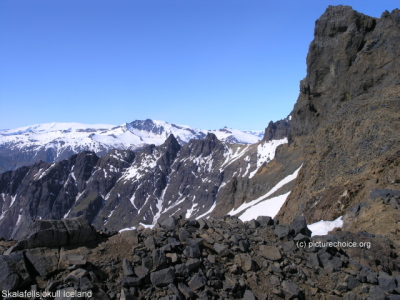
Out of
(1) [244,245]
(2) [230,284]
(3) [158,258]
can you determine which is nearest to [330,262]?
(1) [244,245]

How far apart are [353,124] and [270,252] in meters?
25.8

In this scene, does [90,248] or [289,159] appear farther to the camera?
[289,159]

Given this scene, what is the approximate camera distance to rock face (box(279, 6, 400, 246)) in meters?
24.2

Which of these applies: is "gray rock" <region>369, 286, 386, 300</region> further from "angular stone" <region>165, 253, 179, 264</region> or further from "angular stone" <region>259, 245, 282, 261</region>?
"angular stone" <region>165, 253, 179, 264</region>

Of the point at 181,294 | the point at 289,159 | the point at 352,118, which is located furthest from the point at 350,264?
the point at 289,159

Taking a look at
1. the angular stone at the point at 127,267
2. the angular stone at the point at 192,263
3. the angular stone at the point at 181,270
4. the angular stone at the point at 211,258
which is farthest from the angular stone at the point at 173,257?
the angular stone at the point at 127,267

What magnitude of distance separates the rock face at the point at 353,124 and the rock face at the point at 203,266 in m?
6.21

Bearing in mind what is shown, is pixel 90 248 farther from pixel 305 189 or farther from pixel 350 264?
pixel 305 189

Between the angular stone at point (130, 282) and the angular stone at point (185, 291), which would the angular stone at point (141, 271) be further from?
the angular stone at point (185, 291)

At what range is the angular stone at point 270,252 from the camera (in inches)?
508

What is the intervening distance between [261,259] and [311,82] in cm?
5826

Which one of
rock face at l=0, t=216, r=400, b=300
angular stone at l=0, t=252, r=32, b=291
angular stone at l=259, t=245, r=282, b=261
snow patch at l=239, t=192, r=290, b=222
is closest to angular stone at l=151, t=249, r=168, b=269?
rock face at l=0, t=216, r=400, b=300

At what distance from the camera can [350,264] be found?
44.5 feet

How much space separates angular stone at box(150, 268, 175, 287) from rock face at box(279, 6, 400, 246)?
45.9 feet
